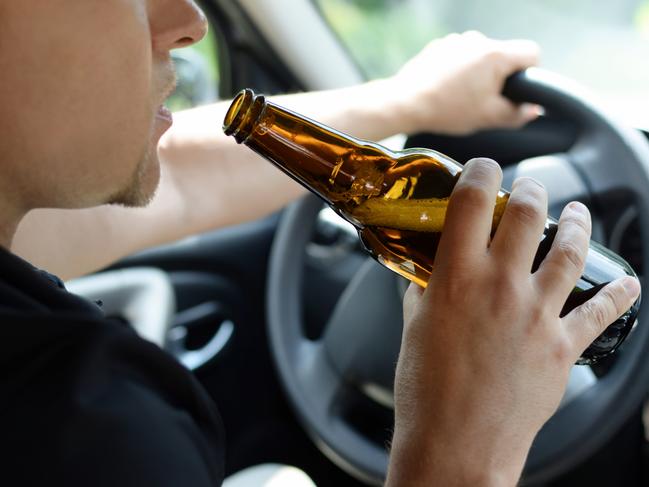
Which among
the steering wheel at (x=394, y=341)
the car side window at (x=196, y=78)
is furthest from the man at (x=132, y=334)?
the car side window at (x=196, y=78)

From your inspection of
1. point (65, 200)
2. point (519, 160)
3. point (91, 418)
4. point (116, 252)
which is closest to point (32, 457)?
point (91, 418)

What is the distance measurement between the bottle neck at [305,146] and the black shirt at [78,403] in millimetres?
272

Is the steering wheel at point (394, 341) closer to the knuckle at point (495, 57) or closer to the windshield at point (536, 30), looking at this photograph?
the knuckle at point (495, 57)

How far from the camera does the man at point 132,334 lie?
0.57 m

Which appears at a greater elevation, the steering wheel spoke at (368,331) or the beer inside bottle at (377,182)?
the beer inside bottle at (377,182)

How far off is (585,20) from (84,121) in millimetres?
1183

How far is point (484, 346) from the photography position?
0.64m

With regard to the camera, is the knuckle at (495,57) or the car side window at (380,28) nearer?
the knuckle at (495,57)

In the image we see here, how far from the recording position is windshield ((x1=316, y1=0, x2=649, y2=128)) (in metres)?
1.51

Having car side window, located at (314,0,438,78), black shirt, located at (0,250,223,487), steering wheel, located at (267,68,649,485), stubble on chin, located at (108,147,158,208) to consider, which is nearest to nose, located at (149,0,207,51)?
stubble on chin, located at (108,147,158,208)

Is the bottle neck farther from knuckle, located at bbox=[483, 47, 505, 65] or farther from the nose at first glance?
knuckle, located at bbox=[483, 47, 505, 65]

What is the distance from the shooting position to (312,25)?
1647 mm

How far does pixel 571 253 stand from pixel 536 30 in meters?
1.08

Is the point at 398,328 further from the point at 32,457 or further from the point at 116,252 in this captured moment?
the point at 32,457
